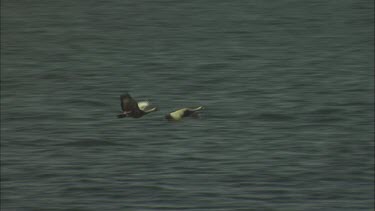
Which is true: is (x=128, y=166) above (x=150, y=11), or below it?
below

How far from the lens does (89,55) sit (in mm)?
11266

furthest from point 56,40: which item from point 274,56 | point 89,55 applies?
point 274,56

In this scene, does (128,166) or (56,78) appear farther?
(56,78)

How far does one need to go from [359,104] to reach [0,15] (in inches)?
155

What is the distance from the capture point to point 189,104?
10.1m

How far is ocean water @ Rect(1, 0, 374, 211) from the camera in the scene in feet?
27.6

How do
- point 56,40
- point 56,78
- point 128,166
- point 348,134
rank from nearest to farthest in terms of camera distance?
point 128,166, point 348,134, point 56,78, point 56,40

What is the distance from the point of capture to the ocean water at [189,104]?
8.40 m

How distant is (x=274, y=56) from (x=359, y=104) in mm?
1345

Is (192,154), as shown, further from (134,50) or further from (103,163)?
(134,50)

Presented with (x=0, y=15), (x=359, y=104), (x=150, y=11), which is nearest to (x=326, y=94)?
(x=359, y=104)

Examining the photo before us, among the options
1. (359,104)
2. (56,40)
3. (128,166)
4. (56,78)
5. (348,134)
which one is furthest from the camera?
(56,40)

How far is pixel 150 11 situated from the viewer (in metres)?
12.2

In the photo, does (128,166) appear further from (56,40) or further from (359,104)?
(56,40)
